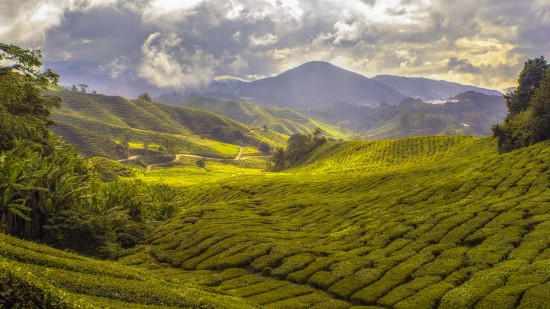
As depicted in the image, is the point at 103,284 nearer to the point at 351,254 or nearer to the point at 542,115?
the point at 351,254

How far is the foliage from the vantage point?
70188mm

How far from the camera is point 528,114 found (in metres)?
79.7

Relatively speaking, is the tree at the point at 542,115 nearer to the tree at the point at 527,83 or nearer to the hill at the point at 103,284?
the tree at the point at 527,83

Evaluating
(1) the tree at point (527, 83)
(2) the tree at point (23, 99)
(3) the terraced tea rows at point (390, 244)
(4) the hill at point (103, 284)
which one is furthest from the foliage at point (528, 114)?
(2) the tree at point (23, 99)

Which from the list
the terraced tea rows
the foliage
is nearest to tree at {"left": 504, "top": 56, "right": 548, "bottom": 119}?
the foliage

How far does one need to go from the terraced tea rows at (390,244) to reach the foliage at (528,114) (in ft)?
41.9

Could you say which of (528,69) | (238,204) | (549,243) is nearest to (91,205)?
(238,204)

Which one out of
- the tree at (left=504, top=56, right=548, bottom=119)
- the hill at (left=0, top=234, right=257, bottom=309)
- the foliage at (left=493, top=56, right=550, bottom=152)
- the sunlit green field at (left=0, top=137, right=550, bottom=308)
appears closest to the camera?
the hill at (left=0, top=234, right=257, bottom=309)

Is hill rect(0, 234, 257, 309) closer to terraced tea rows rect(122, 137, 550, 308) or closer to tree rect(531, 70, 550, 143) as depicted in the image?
terraced tea rows rect(122, 137, 550, 308)

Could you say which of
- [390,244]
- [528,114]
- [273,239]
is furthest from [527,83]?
[273,239]

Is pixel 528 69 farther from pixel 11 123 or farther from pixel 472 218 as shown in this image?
pixel 11 123

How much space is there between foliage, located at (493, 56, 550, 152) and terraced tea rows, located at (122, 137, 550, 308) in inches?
502

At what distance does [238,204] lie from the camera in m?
67.1

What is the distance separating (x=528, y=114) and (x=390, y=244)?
2383 inches
